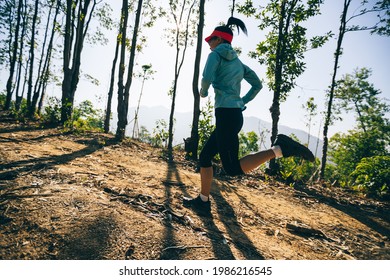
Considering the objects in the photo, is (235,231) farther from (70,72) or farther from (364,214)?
(70,72)

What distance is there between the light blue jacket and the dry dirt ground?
1742 mm

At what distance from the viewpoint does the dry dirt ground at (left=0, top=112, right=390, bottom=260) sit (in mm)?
2162

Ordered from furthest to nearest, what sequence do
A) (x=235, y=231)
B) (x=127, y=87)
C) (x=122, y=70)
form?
(x=122, y=70), (x=127, y=87), (x=235, y=231)

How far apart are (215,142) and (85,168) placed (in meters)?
2.93

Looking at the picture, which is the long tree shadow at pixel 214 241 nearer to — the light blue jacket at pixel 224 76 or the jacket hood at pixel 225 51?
the light blue jacket at pixel 224 76

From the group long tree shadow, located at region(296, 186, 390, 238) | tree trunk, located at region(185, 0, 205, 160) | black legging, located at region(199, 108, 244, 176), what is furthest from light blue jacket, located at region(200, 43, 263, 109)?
tree trunk, located at region(185, 0, 205, 160)

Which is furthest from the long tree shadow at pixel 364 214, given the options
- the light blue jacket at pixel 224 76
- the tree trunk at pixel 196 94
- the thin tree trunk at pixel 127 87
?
the thin tree trunk at pixel 127 87

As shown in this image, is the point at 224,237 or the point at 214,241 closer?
the point at 214,241

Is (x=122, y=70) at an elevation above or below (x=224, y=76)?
above

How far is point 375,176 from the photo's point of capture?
7.43 metres

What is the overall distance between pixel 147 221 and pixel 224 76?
2.24 meters

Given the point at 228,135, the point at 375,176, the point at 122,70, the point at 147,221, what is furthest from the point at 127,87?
the point at 375,176

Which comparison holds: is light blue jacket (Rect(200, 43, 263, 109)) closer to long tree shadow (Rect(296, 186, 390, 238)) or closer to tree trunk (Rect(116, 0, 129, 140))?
long tree shadow (Rect(296, 186, 390, 238))
